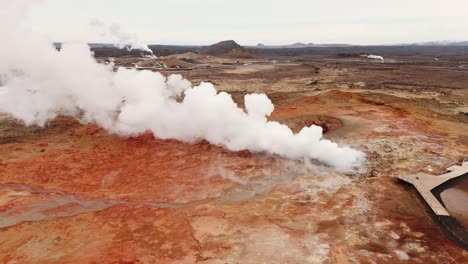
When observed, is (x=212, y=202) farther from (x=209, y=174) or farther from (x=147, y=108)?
(x=147, y=108)

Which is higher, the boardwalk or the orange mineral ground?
the boardwalk

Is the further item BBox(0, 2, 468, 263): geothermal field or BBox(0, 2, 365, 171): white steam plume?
BBox(0, 2, 365, 171): white steam plume

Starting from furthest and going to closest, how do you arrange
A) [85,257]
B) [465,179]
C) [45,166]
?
1. [45,166]
2. [465,179]
3. [85,257]

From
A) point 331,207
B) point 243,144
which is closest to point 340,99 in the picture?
point 243,144

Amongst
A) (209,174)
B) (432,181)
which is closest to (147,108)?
(209,174)

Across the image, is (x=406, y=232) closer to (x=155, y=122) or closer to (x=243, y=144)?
(x=243, y=144)

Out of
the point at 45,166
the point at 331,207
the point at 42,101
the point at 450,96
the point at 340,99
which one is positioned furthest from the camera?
the point at 450,96
